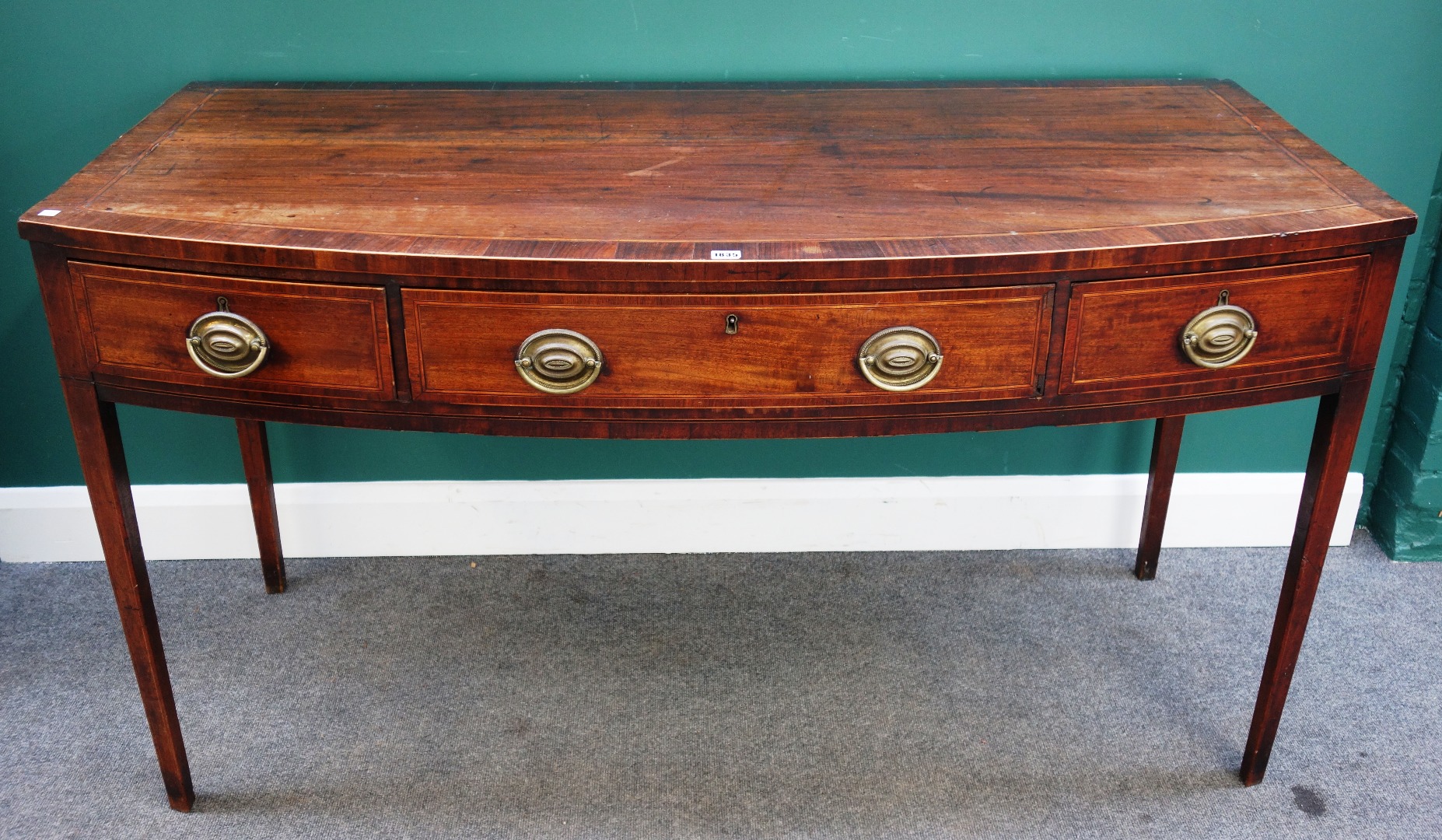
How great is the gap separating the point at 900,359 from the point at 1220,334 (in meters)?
0.38

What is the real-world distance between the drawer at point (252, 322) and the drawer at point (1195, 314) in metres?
0.82

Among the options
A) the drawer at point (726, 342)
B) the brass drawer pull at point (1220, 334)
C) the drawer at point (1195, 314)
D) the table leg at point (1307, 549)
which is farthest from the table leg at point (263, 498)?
the table leg at point (1307, 549)

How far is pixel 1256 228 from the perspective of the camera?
1415mm

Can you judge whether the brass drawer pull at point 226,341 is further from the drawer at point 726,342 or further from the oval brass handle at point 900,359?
the oval brass handle at point 900,359

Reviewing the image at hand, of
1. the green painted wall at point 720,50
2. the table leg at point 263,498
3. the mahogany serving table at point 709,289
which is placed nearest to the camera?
the mahogany serving table at point 709,289

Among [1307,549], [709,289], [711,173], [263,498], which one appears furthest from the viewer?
[263,498]

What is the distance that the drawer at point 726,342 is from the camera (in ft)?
4.60

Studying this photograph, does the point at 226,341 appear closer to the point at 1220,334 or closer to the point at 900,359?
the point at 900,359

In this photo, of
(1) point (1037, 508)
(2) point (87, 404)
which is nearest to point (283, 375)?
(2) point (87, 404)

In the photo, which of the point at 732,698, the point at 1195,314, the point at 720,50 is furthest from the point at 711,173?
the point at 732,698

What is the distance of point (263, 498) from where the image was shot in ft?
7.32

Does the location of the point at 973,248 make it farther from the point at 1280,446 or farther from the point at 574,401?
the point at 1280,446

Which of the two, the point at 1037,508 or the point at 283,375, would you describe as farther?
the point at 1037,508

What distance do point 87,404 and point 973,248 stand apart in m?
1.09
